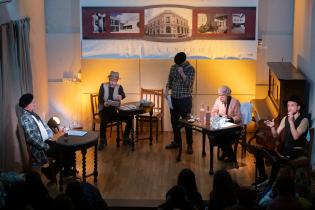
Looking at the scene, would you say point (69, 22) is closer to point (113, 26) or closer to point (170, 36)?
point (113, 26)

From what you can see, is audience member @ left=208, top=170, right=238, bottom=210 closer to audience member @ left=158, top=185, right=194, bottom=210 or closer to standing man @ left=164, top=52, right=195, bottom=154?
audience member @ left=158, top=185, right=194, bottom=210

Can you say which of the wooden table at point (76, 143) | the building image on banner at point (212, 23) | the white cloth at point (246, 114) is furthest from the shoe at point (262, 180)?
the building image on banner at point (212, 23)

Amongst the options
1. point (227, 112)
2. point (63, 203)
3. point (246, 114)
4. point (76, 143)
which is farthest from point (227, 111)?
point (63, 203)

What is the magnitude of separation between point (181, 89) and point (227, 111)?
83 centimetres

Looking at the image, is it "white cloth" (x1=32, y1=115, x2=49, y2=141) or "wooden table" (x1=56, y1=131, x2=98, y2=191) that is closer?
"wooden table" (x1=56, y1=131, x2=98, y2=191)

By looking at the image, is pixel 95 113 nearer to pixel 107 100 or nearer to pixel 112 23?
pixel 107 100

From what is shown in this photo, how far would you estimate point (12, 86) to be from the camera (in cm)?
715

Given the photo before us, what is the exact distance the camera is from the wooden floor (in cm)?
691

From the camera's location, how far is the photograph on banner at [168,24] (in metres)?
9.10

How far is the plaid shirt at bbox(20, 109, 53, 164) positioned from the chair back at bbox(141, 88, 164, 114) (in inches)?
111

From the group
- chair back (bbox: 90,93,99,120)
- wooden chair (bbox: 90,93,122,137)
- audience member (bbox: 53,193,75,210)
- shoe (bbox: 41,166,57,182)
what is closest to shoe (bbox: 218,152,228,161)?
wooden chair (bbox: 90,93,122,137)

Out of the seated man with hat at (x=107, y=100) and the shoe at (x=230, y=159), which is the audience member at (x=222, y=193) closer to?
the shoe at (x=230, y=159)

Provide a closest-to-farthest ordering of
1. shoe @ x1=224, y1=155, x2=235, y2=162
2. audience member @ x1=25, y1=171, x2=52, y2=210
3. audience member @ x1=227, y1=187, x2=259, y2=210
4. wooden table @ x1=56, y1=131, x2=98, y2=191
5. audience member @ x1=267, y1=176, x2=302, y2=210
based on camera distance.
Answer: audience member @ x1=227, y1=187, x2=259, y2=210 < audience member @ x1=267, y1=176, x2=302, y2=210 < audience member @ x1=25, y1=171, x2=52, y2=210 < wooden table @ x1=56, y1=131, x2=98, y2=191 < shoe @ x1=224, y1=155, x2=235, y2=162

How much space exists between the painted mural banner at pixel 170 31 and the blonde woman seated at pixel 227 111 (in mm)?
1457
